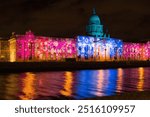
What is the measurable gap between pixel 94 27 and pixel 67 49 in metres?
41.4

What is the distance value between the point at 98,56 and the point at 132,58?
16.4m

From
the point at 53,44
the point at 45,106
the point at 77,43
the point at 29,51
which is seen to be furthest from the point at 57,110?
the point at 77,43

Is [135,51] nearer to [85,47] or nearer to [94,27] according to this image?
[85,47]

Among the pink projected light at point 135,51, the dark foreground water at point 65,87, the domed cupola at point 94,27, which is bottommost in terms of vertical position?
the dark foreground water at point 65,87

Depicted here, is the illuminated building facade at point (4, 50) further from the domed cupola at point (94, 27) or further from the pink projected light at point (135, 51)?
the domed cupola at point (94, 27)

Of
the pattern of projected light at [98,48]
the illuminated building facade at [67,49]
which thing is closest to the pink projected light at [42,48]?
the illuminated building facade at [67,49]

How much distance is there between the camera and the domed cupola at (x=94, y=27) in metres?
120

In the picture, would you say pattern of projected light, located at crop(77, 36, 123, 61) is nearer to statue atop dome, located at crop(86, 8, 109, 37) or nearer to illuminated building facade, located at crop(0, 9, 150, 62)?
illuminated building facade, located at crop(0, 9, 150, 62)

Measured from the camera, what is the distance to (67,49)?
80.1 m

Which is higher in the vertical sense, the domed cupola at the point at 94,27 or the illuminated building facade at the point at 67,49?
the domed cupola at the point at 94,27

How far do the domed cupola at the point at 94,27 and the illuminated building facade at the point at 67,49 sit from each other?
20073mm

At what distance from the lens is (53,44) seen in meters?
77.8

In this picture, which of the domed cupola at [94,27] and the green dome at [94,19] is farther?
the green dome at [94,19]

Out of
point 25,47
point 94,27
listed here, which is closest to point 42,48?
point 25,47
